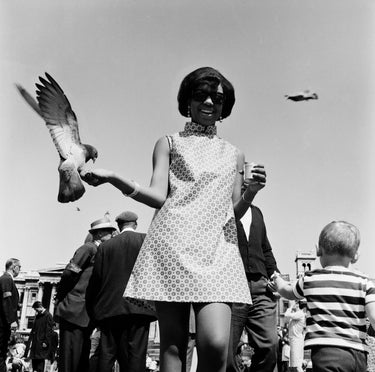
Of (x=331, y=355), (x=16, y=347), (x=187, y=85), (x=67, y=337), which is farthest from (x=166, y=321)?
(x=16, y=347)

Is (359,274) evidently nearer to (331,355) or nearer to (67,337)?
(331,355)

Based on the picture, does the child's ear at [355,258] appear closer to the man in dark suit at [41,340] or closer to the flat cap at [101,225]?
the flat cap at [101,225]

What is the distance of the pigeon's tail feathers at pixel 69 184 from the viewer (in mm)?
3174

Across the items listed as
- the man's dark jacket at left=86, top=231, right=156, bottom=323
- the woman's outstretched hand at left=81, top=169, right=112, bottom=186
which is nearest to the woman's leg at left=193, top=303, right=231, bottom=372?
the woman's outstretched hand at left=81, top=169, right=112, bottom=186

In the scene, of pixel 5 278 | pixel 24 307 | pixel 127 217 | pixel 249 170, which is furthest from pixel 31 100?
pixel 24 307

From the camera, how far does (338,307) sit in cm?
333

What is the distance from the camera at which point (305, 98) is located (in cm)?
542

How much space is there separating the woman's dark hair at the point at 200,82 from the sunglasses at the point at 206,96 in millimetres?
41

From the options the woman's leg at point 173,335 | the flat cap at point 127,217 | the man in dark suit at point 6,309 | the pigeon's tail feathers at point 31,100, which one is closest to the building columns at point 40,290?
the man in dark suit at point 6,309

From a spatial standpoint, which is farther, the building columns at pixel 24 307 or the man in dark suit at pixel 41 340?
the building columns at pixel 24 307

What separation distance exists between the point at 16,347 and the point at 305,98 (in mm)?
14696

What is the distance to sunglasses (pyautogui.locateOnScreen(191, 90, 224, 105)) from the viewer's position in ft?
10.3

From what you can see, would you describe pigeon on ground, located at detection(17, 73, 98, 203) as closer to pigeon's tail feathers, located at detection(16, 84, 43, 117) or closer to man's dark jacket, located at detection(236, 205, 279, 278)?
pigeon's tail feathers, located at detection(16, 84, 43, 117)

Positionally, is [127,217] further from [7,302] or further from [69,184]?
[7,302]
